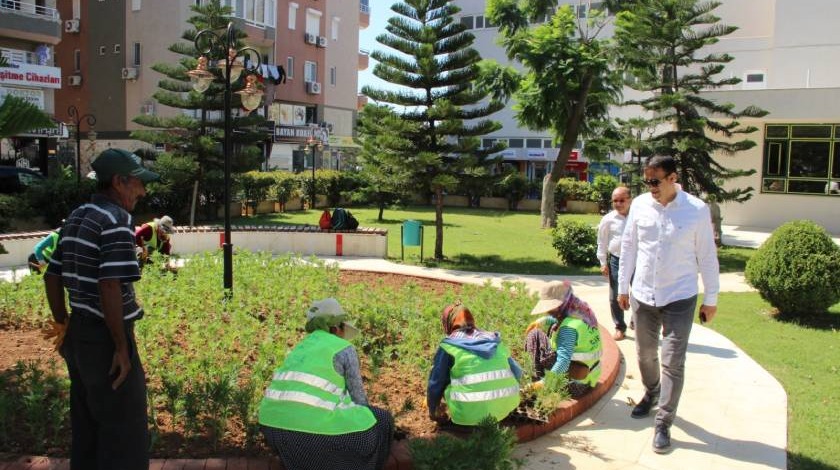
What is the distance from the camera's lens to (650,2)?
52.2 feet

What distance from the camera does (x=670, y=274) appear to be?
4.75 meters

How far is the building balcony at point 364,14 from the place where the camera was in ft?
166

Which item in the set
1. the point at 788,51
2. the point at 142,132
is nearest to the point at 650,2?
the point at 788,51

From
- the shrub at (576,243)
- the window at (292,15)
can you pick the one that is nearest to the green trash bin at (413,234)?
the shrub at (576,243)

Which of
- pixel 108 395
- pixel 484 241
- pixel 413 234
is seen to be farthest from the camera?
pixel 484 241

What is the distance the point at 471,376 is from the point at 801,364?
432cm

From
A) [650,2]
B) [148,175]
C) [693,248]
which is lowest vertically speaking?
[693,248]

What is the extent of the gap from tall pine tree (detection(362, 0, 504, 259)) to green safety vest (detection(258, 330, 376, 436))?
10.9 metres

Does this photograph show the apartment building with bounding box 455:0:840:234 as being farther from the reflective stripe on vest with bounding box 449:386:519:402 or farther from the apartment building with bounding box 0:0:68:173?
the apartment building with bounding box 0:0:68:173

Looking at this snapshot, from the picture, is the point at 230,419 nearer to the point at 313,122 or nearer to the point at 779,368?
the point at 779,368

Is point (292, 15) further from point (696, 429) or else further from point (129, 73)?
point (696, 429)

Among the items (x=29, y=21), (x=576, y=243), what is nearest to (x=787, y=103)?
(x=576, y=243)

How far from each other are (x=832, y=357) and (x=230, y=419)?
19.9 feet

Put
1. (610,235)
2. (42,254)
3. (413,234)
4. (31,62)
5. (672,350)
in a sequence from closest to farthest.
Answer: (672,350)
(610,235)
(42,254)
(413,234)
(31,62)
